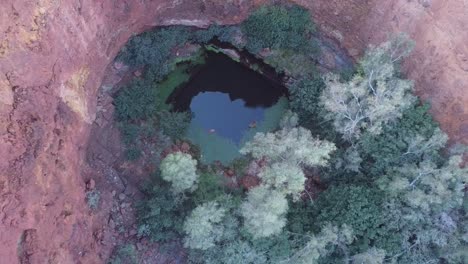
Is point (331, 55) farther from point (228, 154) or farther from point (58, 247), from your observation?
point (58, 247)

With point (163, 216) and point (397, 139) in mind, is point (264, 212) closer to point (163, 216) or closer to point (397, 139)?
point (163, 216)

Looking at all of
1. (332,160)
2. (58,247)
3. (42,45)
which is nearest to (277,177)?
(332,160)

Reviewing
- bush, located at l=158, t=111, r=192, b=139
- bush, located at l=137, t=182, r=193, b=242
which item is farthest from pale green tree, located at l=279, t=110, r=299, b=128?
bush, located at l=137, t=182, r=193, b=242

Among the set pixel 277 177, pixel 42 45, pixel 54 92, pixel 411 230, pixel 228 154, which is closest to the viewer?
pixel 42 45

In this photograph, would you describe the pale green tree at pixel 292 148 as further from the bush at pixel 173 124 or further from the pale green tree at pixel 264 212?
the bush at pixel 173 124

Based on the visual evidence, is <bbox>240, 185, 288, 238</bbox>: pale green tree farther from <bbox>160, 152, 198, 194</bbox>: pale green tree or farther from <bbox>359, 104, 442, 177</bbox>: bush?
<bbox>359, 104, 442, 177</bbox>: bush

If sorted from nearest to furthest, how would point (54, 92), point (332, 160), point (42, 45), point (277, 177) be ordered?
1. point (42, 45)
2. point (54, 92)
3. point (277, 177)
4. point (332, 160)

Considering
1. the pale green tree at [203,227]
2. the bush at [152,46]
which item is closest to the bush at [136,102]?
the bush at [152,46]
